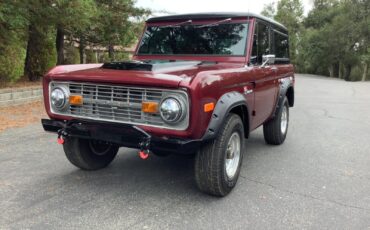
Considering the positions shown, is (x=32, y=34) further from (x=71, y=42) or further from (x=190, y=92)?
(x=190, y=92)

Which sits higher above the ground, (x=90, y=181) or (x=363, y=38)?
(x=363, y=38)

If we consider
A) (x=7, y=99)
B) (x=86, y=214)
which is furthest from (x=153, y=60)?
(x=7, y=99)

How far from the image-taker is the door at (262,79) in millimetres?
4934

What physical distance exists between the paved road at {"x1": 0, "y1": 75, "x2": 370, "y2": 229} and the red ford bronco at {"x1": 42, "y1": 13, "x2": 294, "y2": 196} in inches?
11.9

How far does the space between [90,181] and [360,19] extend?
42483 mm

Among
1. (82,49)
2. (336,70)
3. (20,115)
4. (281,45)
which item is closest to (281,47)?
(281,45)

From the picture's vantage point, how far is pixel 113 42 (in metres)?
12.3

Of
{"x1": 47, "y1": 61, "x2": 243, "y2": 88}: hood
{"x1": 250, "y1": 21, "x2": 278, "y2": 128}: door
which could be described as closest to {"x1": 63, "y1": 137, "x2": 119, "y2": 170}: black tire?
{"x1": 47, "y1": 61, "x2": 243, "y2": 88}: hood

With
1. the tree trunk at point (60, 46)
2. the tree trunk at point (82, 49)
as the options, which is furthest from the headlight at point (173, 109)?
the tree trunk at point (82, 49)

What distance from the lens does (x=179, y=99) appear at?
11.3ft

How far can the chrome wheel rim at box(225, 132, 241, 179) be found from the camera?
165 inches

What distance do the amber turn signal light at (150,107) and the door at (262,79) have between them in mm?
1718

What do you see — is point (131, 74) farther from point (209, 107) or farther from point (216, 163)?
point (216, 163)

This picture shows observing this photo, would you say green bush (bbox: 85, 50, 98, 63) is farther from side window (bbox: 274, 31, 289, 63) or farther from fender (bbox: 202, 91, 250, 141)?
fender (bbox: 202, 91, 250, 141)
